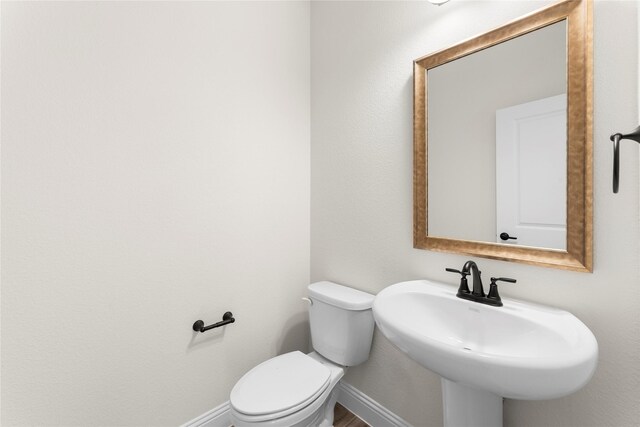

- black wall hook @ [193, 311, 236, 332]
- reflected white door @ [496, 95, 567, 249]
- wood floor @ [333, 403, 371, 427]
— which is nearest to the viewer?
reflected white door @ [496, 95, 567, 249]

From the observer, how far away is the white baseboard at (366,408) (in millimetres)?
1398

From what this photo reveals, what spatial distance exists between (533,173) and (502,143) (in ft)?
0.53

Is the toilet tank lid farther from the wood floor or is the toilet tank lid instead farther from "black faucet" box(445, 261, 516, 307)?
the wood floor

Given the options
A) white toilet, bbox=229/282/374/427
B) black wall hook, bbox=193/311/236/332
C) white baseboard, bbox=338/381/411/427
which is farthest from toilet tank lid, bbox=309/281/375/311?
white baseboard, bbox=338/381/411/427

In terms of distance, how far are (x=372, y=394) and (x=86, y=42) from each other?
6.66 feet

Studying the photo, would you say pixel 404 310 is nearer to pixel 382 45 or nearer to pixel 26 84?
pixel 382 45

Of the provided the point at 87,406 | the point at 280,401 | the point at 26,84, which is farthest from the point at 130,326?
the point at 26,84

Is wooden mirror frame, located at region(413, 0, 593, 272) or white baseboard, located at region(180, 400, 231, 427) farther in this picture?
→ white baseboard, located at region(180, 400, 231, 427)

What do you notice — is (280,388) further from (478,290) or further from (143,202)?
(143,202)

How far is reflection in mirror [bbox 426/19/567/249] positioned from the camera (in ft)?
3.09

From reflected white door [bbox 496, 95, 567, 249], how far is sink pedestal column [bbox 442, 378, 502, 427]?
53 cm

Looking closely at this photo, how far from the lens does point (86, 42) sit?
42.3 inches

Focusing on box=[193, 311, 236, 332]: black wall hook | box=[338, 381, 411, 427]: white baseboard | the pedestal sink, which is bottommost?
box=[338, 381, 411, 427]: white baseboard

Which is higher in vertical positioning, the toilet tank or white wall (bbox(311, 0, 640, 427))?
white wall (bbox(311, 0, 640, 427))
